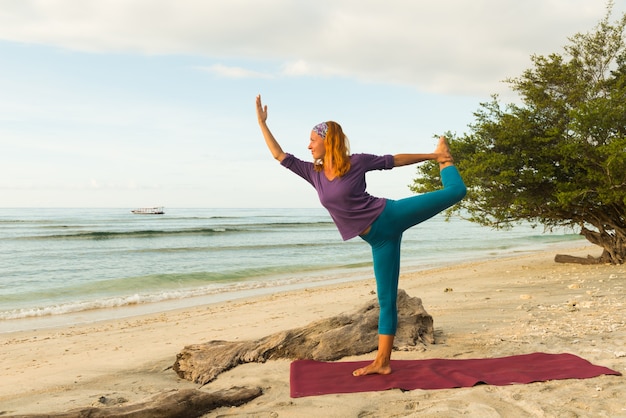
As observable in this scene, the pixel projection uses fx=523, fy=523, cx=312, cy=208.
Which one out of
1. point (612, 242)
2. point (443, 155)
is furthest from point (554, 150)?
point (443, 155)

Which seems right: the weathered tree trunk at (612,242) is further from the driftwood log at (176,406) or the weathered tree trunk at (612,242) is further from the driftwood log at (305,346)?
the driftwood log at (176,406)

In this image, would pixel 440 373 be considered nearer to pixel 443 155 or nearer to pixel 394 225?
pixel 394 225

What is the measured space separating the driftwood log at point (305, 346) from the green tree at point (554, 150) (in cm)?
884

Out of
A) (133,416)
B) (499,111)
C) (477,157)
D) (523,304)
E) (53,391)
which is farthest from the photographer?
(499,111)

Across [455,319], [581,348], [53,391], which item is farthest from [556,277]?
[53,391]

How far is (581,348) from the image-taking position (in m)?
5.68

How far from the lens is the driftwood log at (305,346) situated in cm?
575

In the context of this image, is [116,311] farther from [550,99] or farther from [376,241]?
[550,99]

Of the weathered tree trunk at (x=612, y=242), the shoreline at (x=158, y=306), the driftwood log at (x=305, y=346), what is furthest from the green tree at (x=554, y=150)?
the driftwood log at (x=305, y=346)

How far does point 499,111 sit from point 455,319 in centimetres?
943

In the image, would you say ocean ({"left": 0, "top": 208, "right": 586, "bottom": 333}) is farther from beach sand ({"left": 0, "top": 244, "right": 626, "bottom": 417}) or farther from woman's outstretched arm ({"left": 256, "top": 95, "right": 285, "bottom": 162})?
woman's outstretched arm ({"left": 256, "top": 95, "right": 285, "bottom": 162})

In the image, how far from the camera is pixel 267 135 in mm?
5098

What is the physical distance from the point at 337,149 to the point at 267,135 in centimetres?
78

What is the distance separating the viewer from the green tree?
13.7m
